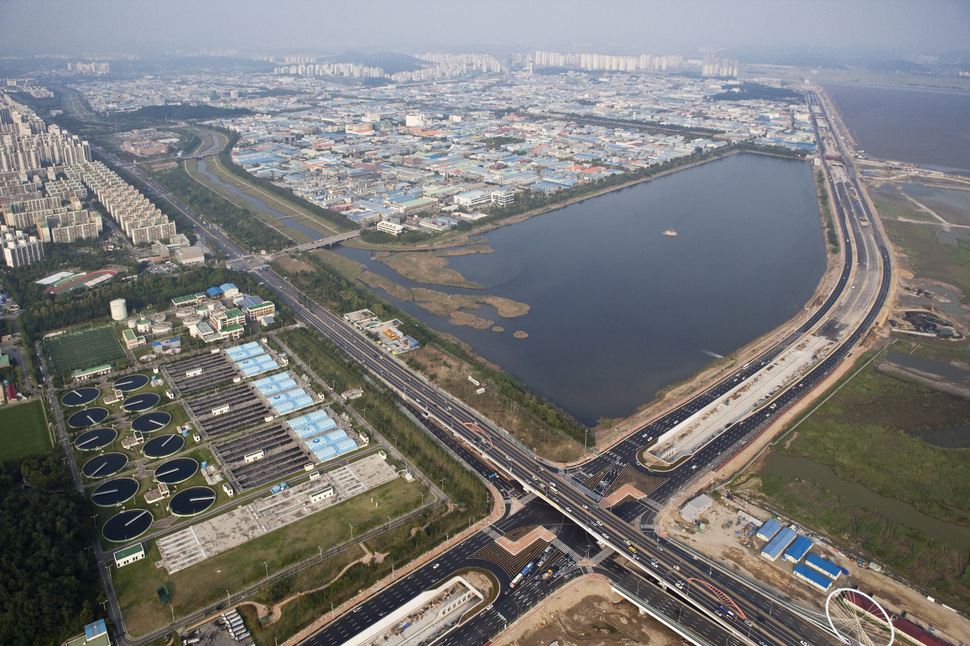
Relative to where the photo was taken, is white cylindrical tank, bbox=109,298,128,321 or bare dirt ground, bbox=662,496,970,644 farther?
white cylindrical tank, bbox=109,298,128,321

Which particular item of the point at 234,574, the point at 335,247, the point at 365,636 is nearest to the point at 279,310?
the point at 335,247

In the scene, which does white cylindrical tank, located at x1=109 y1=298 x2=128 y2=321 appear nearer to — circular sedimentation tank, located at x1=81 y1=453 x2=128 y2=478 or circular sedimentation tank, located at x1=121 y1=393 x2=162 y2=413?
circular sedimentation tank, located at x1=121 y1=393 x2=162 y2=413

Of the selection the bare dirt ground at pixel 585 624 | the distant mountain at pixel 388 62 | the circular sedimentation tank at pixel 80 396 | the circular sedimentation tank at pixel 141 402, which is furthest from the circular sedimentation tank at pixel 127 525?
the distant mountain at pixel 388 62

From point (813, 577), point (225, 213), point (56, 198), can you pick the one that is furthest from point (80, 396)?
point (56, 198)

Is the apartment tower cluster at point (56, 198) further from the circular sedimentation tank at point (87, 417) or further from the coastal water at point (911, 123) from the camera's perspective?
the coastal water at point (911, 123)

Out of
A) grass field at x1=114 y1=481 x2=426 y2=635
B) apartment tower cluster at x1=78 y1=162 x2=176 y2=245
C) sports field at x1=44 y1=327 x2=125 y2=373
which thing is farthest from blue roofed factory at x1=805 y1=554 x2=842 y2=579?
apartment tower cluster at x1=78 y1=162 x2=176 y2=245

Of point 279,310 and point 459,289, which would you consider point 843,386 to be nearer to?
point 459,289
